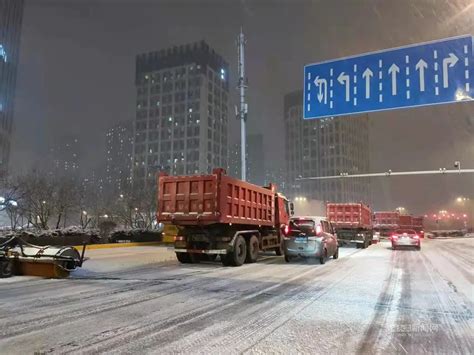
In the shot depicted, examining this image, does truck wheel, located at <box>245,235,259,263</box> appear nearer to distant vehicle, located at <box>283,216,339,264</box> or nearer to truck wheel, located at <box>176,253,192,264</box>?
distant vehicle, located at <box>283,216,339,264</box>

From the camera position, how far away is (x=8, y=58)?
357ft

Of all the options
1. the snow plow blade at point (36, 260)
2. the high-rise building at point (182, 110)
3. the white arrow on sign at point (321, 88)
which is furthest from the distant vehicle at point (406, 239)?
the high-rise building at point (182, 110)

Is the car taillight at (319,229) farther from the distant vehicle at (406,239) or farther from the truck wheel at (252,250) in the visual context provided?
the distant vehicle at (406,239)

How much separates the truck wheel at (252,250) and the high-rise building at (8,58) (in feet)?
303

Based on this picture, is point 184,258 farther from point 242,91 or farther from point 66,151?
Result: point 66,151

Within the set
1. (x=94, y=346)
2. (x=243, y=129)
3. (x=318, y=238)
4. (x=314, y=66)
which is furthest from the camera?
(x=243, y=129)

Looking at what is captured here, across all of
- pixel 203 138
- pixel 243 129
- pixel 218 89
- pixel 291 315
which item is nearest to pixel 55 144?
pixel 203 138

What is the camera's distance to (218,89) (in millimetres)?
141750

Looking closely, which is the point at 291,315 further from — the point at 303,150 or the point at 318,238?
the point at 303,150

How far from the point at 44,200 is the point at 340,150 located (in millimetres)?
112077

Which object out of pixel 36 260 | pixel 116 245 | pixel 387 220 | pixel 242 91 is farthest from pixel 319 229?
pixel 387 220

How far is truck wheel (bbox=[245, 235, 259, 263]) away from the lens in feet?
51.2

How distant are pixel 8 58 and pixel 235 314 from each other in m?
122

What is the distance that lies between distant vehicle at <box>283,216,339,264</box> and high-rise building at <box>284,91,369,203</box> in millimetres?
117624
